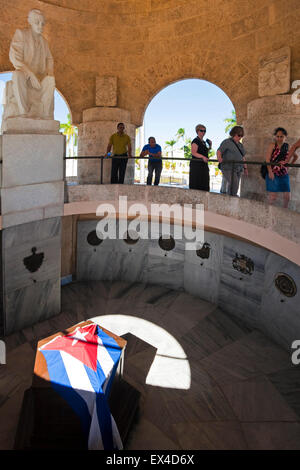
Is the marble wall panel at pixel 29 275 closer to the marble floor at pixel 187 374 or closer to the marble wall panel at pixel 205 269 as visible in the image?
the marble floor at pixel 187 374

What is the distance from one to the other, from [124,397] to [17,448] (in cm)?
172

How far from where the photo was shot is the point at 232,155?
20.5ft

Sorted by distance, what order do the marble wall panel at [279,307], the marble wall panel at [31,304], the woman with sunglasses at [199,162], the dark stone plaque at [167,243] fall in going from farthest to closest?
1. the dark stone plaque at [167,243]
2. the marble wall panel at [31,304]
3. the marble wall panel at [279,307]
4. the woman with sunglasses at [199,162]

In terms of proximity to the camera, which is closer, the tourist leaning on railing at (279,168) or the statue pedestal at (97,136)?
the tourist leaning on railing at (279,168)

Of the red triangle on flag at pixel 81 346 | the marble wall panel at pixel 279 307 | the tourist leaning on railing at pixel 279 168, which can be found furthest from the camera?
the marble wall panel at pixel 279 307

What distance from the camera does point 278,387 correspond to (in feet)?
20.9

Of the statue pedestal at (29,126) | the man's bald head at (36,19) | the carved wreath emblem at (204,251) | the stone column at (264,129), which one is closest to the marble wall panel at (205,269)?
the carved wreath emblem at (204,251)

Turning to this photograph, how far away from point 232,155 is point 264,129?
1.78 meters

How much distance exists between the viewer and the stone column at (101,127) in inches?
381

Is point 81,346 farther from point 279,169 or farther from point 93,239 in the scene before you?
point 93,239

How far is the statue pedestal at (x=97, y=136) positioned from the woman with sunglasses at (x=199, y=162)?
318 centimetres

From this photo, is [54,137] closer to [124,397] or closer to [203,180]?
[203,180]

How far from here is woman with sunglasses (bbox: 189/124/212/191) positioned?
658 centimetres

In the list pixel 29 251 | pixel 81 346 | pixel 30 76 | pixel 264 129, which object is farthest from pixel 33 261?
pixel 264 129
